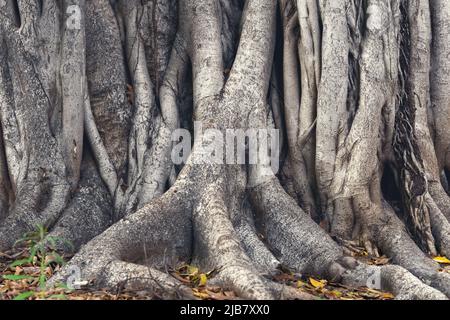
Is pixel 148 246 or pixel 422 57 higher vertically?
pixel 422 57

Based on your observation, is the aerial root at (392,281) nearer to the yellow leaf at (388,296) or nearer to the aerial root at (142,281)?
the yellow leaf at (388,296)

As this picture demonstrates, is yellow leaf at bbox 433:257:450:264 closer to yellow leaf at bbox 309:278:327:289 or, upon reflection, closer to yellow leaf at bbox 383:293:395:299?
yellow leaf at bbox 383:293:395:299

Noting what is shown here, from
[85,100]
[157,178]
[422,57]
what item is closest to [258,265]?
[157,178]

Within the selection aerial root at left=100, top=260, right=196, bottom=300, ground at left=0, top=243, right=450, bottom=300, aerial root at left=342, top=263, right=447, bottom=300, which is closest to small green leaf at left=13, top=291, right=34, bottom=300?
ground at left=0, top=243, right=450, bottom=300

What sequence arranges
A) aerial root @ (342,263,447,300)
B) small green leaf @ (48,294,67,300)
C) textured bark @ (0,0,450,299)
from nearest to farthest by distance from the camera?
small green leaf @ (48,294,67,300), aerial root @ (342,263,447,300), textured bark @ (0,0,450,299)

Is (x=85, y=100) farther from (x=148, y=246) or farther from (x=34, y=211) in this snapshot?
(x=148, y=246)

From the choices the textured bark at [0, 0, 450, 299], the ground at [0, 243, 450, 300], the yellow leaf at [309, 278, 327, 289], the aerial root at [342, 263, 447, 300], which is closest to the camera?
the ground at [0, 243, 450, 300]

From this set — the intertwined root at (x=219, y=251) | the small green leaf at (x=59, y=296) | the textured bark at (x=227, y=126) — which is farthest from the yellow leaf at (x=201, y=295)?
the small green leaf at (x=59, y=296)

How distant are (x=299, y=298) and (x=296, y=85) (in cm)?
237

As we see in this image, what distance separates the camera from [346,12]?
6445 millimetres

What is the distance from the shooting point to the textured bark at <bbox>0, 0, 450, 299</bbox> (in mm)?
5988

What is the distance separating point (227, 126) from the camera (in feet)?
20.6

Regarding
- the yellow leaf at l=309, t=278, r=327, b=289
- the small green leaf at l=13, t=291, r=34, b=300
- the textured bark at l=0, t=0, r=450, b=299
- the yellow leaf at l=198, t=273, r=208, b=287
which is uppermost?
the textured bark at l=0, t=0, r=450, b=299

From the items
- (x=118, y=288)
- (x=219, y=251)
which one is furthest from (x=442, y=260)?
(x=118, y=288)
